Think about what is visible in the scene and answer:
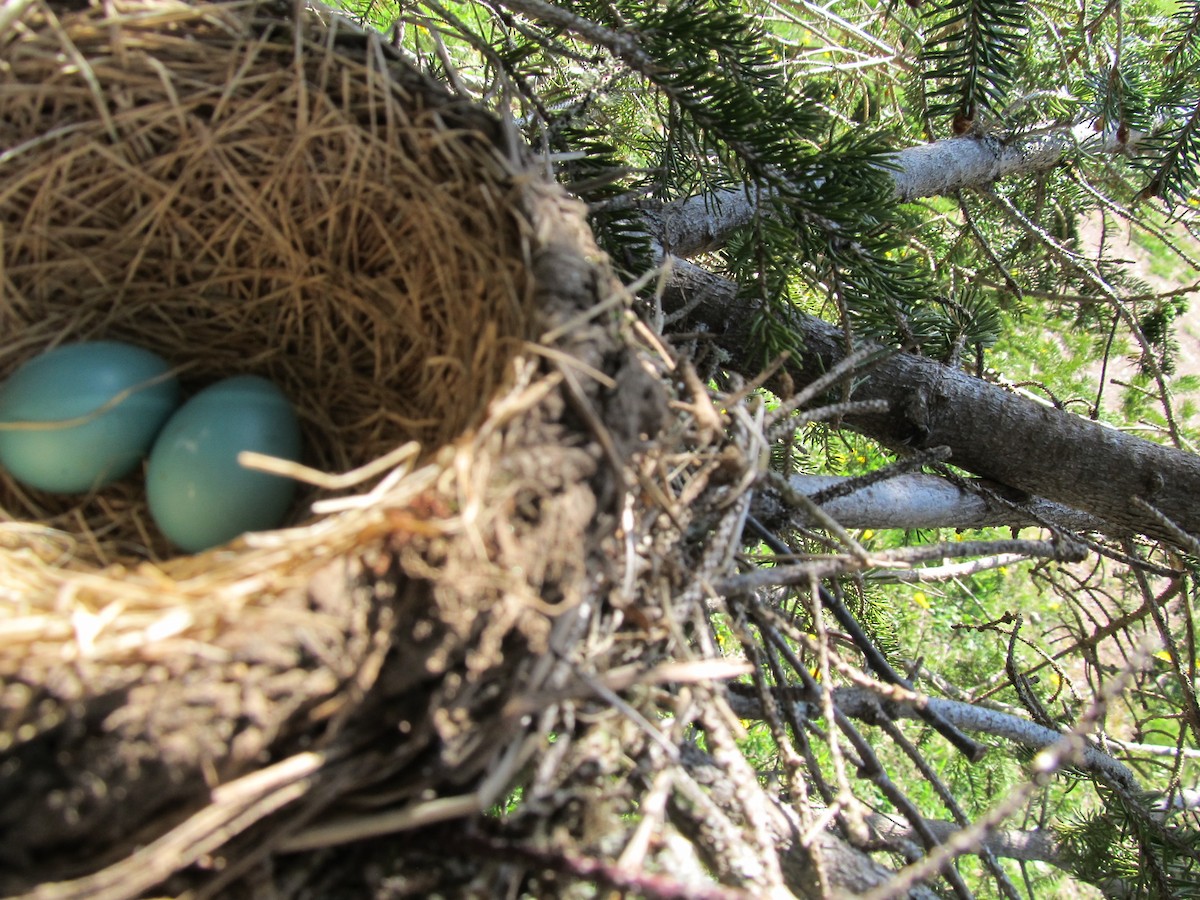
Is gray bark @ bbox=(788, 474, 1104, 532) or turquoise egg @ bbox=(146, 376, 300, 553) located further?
gray bark @ bbox=(788, 474, 1104, 532)

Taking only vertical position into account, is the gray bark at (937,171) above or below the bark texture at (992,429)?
above

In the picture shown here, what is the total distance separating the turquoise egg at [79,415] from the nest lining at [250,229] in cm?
5

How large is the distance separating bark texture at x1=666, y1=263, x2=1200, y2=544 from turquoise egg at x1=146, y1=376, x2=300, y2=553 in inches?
26.7

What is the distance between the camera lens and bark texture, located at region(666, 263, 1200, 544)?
4.37 feet

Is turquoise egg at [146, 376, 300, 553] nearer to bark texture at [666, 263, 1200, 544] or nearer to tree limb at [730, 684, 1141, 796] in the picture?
tree limb at [730, 684, 1141, 796]

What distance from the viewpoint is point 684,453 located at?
83 centimetres

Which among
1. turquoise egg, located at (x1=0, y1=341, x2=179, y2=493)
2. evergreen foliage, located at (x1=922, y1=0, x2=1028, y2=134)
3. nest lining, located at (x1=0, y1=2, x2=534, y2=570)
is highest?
evergreen foliage, located at (x1=922, y1=0, x2=1028, y2=134)

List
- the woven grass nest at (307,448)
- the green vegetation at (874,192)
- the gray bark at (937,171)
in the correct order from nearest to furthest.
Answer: the woven grass nest at (307,448), the green vegetation at (874,192), the gray bark at (937,171)

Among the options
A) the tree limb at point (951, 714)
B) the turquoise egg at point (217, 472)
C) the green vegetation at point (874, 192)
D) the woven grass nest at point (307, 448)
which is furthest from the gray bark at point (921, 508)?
the turquoise egg at point (217, 472)

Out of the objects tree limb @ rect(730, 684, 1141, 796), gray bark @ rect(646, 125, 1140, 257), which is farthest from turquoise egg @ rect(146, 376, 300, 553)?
gray bark @ rect(646, 125, 1140, 257)

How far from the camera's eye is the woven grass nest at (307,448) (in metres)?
0.56

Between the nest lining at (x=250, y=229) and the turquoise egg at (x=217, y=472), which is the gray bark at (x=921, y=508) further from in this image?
the turquoise egg at (x=217, y=472)

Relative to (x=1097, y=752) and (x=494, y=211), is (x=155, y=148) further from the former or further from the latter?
(x=1097, y=752)

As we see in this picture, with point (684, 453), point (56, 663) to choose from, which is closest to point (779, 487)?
point (684, 453)
